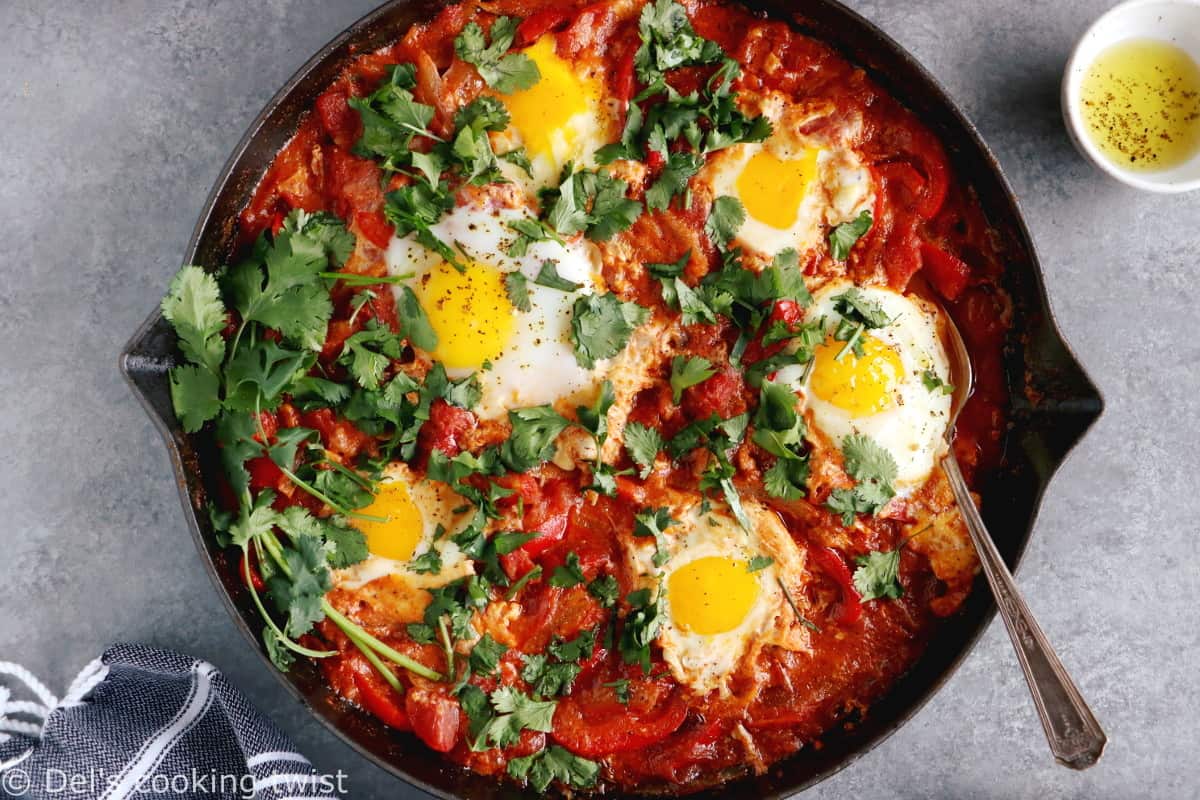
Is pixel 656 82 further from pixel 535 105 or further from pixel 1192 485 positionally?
pixel 1192 485

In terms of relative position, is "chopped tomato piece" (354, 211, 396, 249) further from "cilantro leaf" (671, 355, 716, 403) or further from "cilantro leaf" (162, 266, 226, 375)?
"cilantro leaf" (671, 355, 716, 403)

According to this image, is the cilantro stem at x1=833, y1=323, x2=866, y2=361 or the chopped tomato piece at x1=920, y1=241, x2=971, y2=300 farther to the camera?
the chopped tomato piece at x1=920, y1=241, x2=971, y2=300

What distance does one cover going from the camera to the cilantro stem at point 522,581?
4266mm

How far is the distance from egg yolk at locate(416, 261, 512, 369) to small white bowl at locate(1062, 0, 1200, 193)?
2.59 m

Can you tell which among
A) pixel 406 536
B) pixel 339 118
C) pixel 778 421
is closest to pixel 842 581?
pixel 778 421

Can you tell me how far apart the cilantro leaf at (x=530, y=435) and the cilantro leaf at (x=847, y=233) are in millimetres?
1310

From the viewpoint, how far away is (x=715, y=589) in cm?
424

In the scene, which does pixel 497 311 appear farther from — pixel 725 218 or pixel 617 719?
pixel 617 719

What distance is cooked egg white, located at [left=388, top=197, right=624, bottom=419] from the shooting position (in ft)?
13.6

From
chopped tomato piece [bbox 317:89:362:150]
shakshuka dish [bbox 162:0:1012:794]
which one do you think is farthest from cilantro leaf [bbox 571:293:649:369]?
chopped tomato piece [bbox 317:89:362:150]

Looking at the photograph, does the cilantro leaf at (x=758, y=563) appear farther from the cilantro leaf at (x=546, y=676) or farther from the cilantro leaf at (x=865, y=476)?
the cilantro leaf at (x=546, y=676)

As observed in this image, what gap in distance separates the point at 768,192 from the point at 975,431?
135 cm

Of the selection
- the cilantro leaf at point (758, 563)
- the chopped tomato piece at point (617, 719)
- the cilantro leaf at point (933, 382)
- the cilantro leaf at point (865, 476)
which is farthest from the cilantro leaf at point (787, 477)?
the chopped tomato piece at point (617, 719)

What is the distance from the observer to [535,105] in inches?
166
